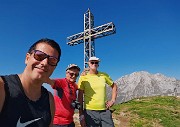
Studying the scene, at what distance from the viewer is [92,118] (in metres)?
7.49

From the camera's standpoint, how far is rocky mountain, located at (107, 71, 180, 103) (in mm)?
59219

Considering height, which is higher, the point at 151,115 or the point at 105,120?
the point at 151,115

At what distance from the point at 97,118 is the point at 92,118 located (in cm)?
14

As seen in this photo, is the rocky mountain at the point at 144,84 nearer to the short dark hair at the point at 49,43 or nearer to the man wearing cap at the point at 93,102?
the man wearing cap at the point at 93,102

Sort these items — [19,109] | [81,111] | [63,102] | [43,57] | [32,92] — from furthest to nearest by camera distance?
[81,111]
[63,102]
[43,57]
[32,92]
[19,109]

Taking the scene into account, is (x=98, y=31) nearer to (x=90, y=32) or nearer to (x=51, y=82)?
(x=90, y=32)

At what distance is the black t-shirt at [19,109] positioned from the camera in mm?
2607

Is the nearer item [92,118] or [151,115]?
[92,118]

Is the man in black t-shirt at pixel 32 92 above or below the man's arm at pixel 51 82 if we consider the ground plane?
below

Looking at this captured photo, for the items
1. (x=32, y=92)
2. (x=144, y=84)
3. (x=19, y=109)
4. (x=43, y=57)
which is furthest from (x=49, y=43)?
(x=144, y=84)

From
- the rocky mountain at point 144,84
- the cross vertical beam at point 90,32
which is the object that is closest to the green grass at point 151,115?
the cross vertical beam at point 90,32

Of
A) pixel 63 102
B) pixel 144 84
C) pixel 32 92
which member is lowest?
pixel 32 92

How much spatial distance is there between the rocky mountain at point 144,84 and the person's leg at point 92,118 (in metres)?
49.6

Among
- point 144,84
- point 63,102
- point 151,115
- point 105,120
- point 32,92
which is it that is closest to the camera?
point 32,92
